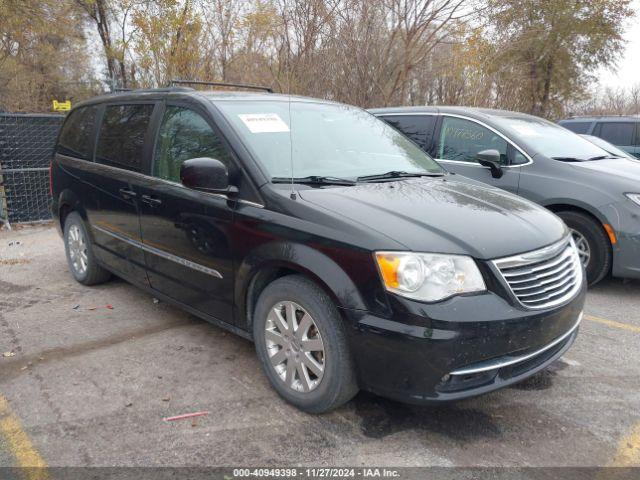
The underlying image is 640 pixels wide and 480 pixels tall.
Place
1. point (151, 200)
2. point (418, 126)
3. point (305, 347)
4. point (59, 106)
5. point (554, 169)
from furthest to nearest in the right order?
1. point (59, 106)
2. point (418, 126)
3. point (554, 169)
4. point (151, 200)
5. point (305, 347)

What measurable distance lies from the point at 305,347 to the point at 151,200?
1.70 m

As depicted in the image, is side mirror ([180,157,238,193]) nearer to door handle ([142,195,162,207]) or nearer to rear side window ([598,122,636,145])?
door handle ([142,195,162,207])

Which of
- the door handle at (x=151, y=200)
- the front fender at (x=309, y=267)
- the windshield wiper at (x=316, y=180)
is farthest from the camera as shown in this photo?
the door handle at (x=151, y=200)

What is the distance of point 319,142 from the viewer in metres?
3.69

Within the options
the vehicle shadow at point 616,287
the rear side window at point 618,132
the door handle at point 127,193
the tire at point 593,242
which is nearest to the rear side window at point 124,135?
the door handle at point 127,193

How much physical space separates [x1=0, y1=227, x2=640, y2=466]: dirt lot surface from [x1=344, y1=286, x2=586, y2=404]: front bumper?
0.32m

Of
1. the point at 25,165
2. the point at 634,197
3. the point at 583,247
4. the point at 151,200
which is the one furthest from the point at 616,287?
the point at 25,165

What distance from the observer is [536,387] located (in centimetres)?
329

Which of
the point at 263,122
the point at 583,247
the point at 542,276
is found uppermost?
the point at 263,122

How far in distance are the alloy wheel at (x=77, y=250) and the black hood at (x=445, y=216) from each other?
2.98m

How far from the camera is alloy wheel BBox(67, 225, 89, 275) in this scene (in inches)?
202

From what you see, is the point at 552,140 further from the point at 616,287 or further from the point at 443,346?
the point at 443,346

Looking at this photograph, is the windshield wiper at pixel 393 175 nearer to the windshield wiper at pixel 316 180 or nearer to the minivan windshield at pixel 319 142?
the minivan windshield at pixel 319 142

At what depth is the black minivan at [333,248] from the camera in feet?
8.36
